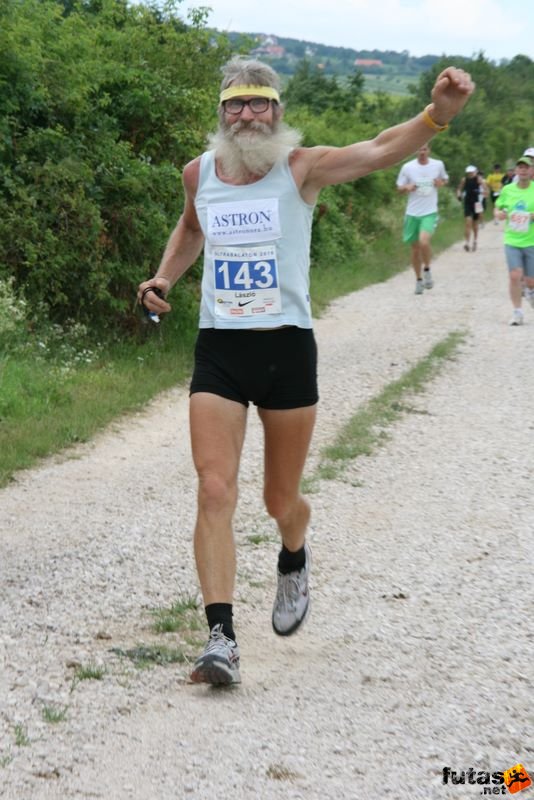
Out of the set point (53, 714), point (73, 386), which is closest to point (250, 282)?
point (53, 714)

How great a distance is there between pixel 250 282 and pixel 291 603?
4.60 feet

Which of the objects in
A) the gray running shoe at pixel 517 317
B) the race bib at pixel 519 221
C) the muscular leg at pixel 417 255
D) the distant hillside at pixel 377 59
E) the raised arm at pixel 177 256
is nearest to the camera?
Answer: the raised arm at pixel 177 256

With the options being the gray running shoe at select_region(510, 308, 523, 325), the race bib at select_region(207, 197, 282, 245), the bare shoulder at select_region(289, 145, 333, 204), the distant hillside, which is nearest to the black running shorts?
the race bib at select_region(207, 197, 282, 245)

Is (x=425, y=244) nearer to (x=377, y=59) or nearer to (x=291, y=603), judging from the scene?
(x=291, y=603)

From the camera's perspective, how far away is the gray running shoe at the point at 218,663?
452 cm

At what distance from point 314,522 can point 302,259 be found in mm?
2610

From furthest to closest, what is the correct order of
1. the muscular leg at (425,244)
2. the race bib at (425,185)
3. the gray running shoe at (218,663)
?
the muscular leg at (425,244), the race bib at (425,185), the gray running shoe at (218,663)

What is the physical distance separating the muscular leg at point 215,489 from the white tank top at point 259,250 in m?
0.35

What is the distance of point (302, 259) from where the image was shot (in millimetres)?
4898

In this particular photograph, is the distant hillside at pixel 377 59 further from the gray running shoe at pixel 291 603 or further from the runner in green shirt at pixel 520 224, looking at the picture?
the gray running shoe at pixel 291 603

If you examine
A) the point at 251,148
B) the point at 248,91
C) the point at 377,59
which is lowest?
the point at 377,59

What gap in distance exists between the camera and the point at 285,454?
16.4ft

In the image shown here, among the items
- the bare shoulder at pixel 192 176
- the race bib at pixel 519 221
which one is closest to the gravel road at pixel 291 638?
the bare shoulder at pixel 192 176

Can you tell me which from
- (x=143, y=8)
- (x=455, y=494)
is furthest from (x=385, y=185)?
(x=455, y=494)
